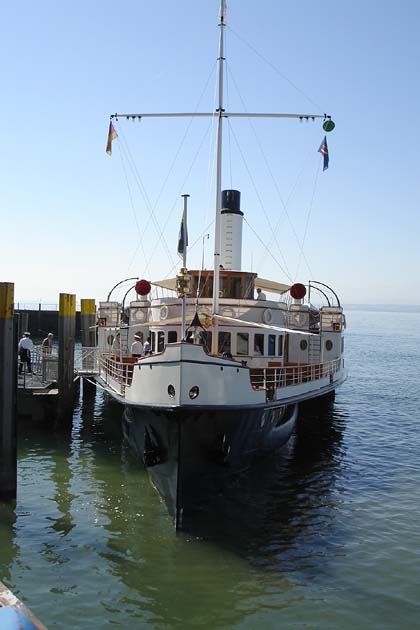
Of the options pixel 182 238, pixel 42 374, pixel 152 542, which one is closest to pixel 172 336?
pixel 182 238

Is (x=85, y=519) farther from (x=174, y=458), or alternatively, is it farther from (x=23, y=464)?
(x=23, y=464)

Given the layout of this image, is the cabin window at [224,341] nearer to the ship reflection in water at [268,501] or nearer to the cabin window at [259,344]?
the cabin window at [259,344]

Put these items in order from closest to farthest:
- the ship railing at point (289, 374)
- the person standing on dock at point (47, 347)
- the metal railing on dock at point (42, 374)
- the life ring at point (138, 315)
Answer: the ship railing at point (289, 374) → the life ring at point (138, 315) → the metal railing on dock at point (42, 374) → the person standing on dock at point (47, 347)

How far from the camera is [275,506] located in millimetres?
13977

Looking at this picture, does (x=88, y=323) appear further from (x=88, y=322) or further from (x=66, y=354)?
(x=66, y=354)

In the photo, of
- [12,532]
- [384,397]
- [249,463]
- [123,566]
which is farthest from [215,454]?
[384,397]

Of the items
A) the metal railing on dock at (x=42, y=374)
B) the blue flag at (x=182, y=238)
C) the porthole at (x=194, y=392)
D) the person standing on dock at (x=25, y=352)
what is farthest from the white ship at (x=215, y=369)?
the person standing on dock at (x=25, y=352)

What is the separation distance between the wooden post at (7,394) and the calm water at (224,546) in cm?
77

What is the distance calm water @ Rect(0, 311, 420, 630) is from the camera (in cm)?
931

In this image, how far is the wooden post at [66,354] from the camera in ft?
69.2

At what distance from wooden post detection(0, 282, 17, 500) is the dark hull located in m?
3.06

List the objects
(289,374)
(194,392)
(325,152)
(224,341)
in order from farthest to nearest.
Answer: (325,152), (224,341), (289,374), (194,392)

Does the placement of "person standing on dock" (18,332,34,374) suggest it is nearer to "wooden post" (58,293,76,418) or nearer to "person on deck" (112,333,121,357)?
"wooden post" (58,293,76,418)

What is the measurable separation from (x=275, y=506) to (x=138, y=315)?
10.1m
